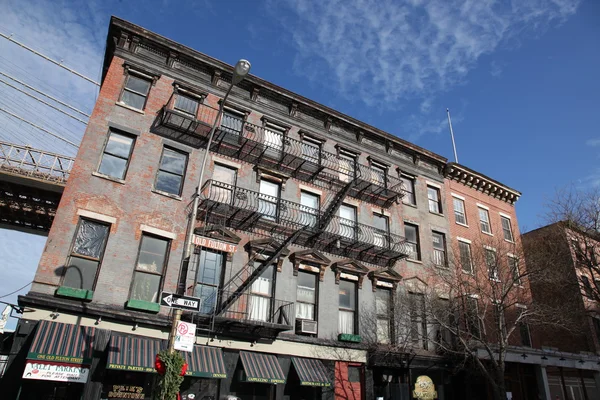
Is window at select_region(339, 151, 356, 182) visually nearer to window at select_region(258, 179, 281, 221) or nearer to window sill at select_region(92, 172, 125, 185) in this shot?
window at select_region(258, 179, 281, 221)

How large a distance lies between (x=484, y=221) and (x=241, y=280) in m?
18.9

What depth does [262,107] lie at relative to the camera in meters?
20.9

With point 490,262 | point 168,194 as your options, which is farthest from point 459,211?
point 168,194

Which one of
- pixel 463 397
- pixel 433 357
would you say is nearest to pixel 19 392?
pixel 433 357

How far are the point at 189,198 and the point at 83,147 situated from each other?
4.35 metres

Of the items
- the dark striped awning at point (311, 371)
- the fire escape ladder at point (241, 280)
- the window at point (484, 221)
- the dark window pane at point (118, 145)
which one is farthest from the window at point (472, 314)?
the dark window pane at point (118, 145)

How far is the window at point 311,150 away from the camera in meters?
21.2

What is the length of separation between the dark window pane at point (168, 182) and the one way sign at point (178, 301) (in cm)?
844

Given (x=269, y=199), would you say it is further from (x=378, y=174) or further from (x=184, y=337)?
(x=184, y=337)

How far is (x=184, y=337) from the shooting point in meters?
9.18

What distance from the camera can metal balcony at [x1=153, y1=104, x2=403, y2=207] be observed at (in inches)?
699

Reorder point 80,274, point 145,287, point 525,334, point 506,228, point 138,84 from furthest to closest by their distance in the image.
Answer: point 506,228 → point 525,334 → point 138,84 → point 145,287 → point 80,274

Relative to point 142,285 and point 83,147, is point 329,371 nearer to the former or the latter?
point 142,285

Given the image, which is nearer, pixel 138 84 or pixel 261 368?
pixel 261 368
